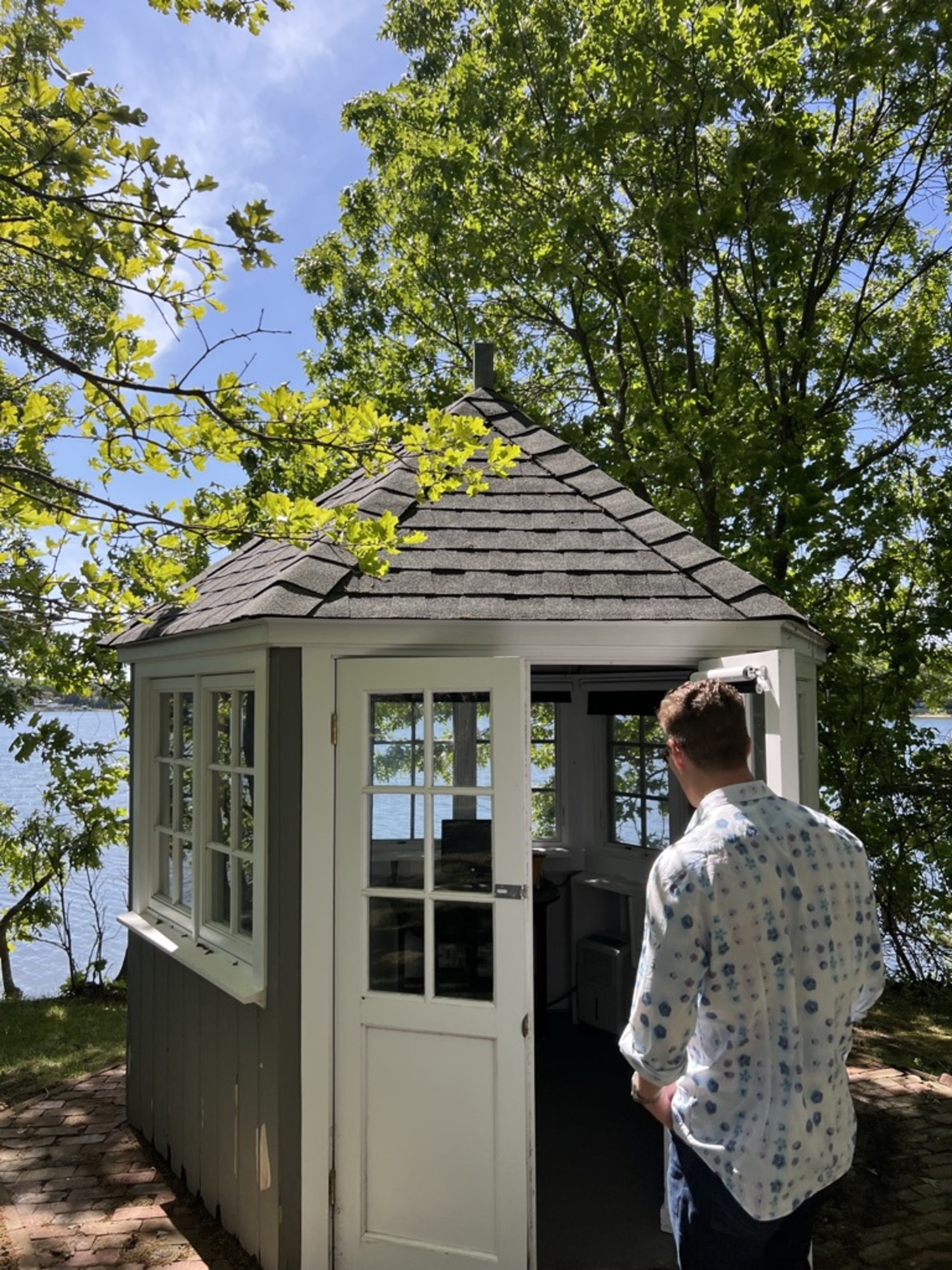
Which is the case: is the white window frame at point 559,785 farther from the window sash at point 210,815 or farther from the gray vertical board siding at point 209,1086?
the gray vertical board siding at point 209,1086

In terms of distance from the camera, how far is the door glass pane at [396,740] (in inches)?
146

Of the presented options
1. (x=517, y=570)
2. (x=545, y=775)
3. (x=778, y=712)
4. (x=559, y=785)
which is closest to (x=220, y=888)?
(x=517, y=570)

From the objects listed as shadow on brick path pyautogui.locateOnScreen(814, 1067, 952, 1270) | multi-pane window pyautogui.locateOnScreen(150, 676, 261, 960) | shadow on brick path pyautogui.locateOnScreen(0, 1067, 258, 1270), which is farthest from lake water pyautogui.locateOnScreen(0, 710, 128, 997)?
shadow on brick path pyautogui.locateOnScreen(814, 1067, 952, 1270)

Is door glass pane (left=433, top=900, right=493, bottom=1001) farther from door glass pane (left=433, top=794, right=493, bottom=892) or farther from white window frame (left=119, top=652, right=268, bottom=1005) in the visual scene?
white window frame (left=119, top=652, right=268, bottom=1005)

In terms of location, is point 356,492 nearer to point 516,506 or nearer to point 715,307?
point 516,506

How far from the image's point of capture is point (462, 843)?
12.0 feet

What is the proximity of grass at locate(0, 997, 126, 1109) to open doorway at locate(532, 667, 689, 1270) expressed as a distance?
3.17m

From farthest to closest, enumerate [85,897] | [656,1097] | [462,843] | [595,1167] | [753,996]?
[85,897] < [595,1167] < [462,843] < [656,1097] < [753,996]

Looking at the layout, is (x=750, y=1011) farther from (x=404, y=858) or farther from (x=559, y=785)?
(x=559, y=785)

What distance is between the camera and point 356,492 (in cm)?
502

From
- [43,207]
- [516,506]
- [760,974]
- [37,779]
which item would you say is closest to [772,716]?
[760,974]

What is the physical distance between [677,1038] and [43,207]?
366cm

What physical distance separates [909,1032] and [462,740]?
18.4 feet

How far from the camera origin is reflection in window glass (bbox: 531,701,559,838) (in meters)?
7.46
